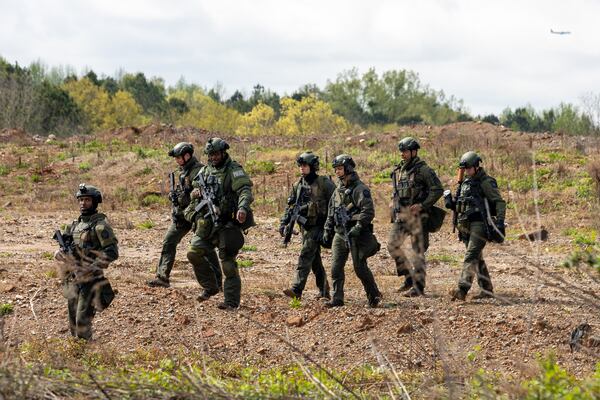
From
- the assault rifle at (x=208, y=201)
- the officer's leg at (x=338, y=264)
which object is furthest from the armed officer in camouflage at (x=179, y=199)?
the officer's leg at (x=338, y=264)

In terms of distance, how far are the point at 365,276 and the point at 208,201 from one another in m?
1.97

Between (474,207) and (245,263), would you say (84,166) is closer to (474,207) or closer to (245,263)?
(245,263)

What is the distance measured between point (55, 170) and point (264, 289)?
639 inches

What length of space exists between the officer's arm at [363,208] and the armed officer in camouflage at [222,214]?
3.91 ft

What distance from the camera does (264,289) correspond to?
14.1 metres

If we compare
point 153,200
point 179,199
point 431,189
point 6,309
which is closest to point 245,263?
point 179,199

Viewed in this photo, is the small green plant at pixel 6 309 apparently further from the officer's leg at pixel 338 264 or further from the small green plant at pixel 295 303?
the officer's leg at pixel 338 264

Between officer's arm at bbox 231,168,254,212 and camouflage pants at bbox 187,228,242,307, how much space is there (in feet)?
1.45

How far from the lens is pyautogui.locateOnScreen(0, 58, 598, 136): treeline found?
49.9 metres

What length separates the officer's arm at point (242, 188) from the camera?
38.9 feet

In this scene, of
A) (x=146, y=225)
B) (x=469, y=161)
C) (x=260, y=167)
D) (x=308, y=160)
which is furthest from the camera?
(x=260, y=167)

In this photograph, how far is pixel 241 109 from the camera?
3568 inches

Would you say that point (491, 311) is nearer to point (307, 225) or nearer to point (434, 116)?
point (307, 225)

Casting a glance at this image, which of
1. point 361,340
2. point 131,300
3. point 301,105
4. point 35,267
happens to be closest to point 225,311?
point 131,300
